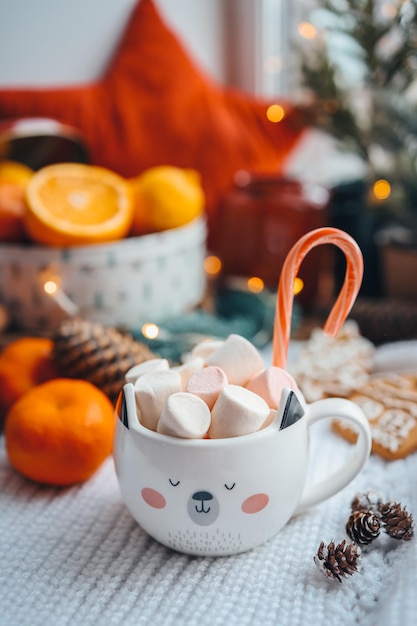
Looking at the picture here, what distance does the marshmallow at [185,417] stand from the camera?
1.45 ft

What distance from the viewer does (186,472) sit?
0.45 metres

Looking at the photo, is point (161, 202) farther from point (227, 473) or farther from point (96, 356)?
point (227, 473)

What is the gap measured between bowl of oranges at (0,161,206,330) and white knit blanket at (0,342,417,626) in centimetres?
33

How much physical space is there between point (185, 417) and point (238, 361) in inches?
3.1

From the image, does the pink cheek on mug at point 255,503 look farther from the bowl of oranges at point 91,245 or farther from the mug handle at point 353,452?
the bowl of oranges at point 91,245

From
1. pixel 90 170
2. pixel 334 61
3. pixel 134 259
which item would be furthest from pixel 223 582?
pixel 334 61

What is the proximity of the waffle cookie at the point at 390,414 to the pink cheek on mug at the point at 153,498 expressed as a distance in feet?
0.84

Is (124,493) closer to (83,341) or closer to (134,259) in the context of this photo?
(83,341)

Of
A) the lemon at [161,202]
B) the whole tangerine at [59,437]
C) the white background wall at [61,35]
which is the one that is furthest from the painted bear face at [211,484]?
the white background wall at [61,35]

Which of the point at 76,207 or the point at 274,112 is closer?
the point at 76,207

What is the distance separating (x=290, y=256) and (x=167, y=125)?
0.71 meters

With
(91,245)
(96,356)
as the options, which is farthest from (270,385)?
(91,245)

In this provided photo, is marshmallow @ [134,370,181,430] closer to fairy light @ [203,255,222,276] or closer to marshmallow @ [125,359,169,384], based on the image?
marshmallow @ [125,359,169,384]

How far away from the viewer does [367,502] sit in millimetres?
539
